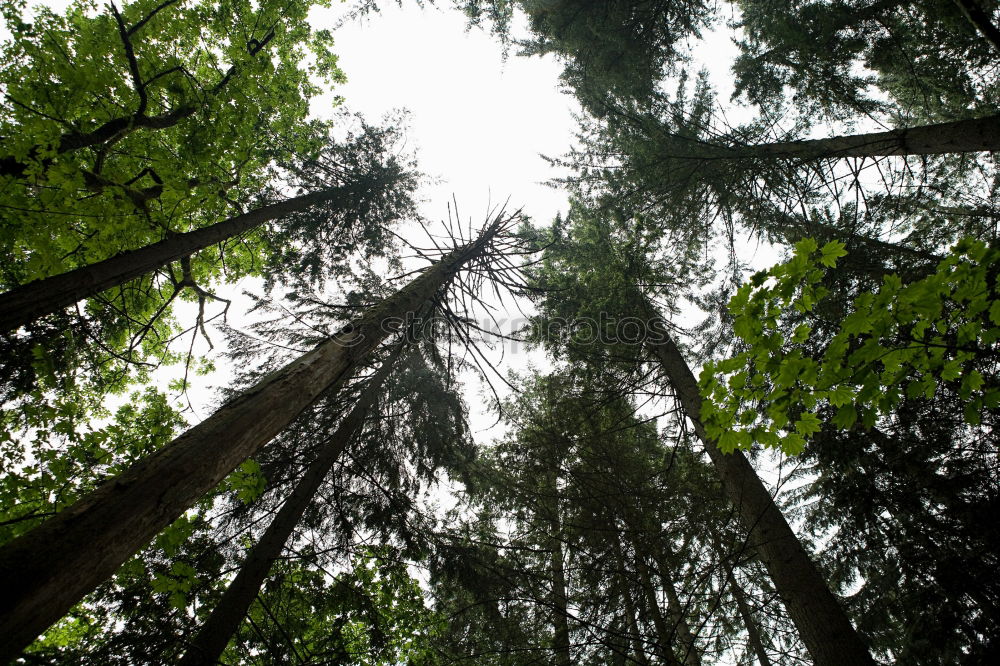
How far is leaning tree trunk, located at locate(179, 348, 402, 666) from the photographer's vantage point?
12.0ft

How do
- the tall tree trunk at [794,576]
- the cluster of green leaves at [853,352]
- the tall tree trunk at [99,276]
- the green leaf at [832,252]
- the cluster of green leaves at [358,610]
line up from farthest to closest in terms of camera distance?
the cluster of green leaves at [358,610]
the tall tree trunk at [99,276]
the tall tree trunk at [794,576]
the green leaf at [832,252]
the cluster of green leaves at [853,352]

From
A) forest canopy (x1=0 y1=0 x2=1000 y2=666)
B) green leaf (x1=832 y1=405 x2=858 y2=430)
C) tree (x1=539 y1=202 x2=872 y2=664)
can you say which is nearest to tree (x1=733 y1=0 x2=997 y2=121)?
forest canopy (x1=0 y1=0 x2=1000 y2=666)

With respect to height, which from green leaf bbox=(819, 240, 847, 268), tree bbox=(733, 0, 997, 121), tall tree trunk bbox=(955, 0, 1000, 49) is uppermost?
tree bbox=(733, 0, 997, 121)

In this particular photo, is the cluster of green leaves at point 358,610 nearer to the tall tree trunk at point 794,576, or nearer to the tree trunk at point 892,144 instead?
the tall tree trunk at point 794,576

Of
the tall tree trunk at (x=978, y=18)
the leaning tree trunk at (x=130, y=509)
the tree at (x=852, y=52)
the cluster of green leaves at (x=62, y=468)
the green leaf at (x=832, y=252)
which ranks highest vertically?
the tree at (x=852, y=52)

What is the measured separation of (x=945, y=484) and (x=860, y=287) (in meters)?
2.61

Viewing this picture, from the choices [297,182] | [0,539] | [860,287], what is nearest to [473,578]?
[0,539]

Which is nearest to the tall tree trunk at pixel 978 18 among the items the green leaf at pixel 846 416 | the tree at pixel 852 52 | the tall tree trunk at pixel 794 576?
the tree at pixel 852 52

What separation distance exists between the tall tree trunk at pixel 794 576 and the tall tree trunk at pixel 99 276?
6.36 metres

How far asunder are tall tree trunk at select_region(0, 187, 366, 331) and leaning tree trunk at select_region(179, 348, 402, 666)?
128 inches

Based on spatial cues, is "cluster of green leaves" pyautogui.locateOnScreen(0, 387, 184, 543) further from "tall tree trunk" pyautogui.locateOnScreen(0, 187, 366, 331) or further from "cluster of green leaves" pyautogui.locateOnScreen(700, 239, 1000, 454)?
"cluster of green leaves" pyautogui.locateOnScreen(700, 239, 1000, 454)

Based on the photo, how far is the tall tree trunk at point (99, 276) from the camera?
3918 mm

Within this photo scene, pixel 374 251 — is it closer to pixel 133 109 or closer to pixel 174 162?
pixel 174 162

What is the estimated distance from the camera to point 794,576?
3.81 m
